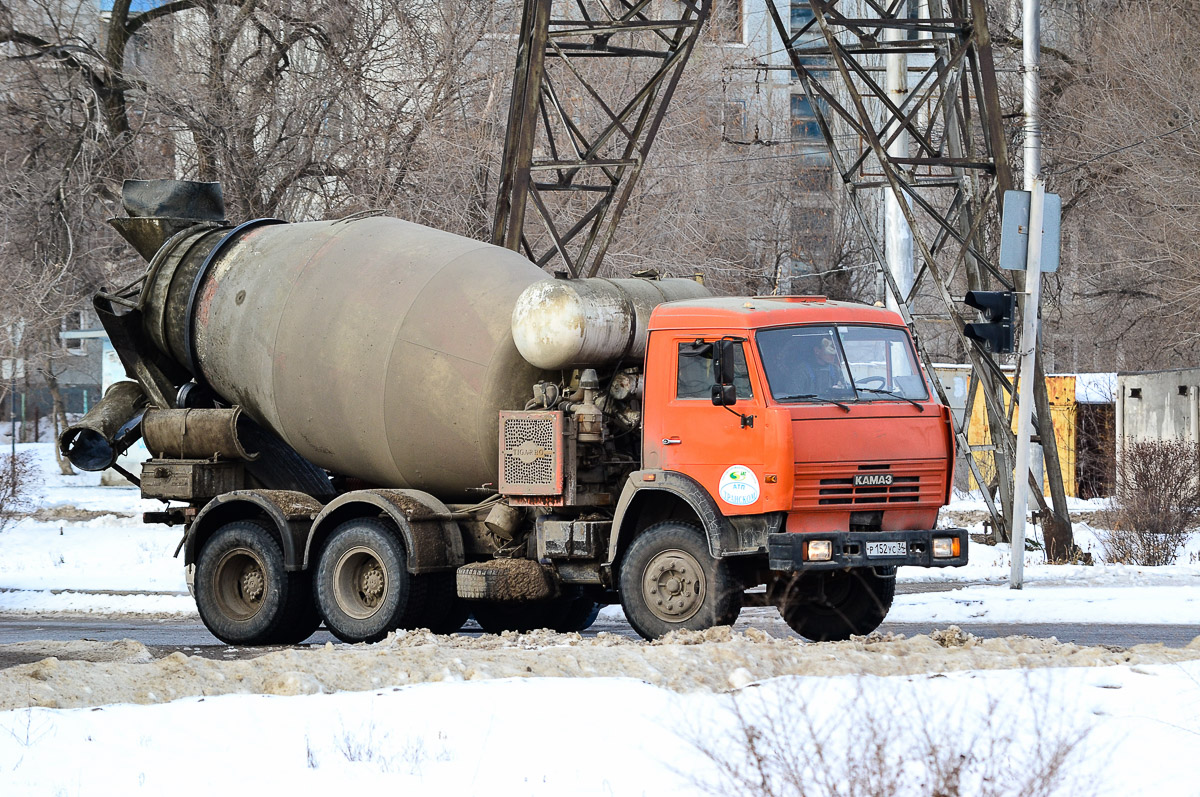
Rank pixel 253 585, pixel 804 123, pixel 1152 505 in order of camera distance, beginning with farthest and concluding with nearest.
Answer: pixel 804 123
pixel 1152 505
pixel 253 585

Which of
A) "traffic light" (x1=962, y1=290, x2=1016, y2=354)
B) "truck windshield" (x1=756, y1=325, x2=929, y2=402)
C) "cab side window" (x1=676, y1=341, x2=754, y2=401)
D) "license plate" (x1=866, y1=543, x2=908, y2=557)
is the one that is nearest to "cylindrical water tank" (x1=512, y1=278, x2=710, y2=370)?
"cab side window" (x1=676, y1=341, x2=754, y2=401)

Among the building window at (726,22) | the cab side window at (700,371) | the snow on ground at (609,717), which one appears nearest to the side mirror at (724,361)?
the cab side window at (700,371)

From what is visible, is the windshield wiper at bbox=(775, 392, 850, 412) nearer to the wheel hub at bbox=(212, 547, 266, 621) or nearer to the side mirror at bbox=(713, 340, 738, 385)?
the side mirror at bbox=(713, 340, 738, 385)

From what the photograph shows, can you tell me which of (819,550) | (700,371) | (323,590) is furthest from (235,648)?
(819,550)

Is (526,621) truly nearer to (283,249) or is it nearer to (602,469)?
(602,469)

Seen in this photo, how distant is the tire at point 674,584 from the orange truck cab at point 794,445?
2 centimetres

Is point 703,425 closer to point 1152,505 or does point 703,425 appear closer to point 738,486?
point 738,486

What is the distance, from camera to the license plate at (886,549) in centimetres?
1078

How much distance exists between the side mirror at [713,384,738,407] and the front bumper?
3.43 feet

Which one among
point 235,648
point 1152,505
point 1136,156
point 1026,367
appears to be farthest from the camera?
point 1136,156

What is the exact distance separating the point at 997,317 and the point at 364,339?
617cm

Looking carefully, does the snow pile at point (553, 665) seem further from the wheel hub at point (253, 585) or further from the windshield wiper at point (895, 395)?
the wheel hub at point (253, 585)

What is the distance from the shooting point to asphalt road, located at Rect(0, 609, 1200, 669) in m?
12.0

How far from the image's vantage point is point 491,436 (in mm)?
12367
